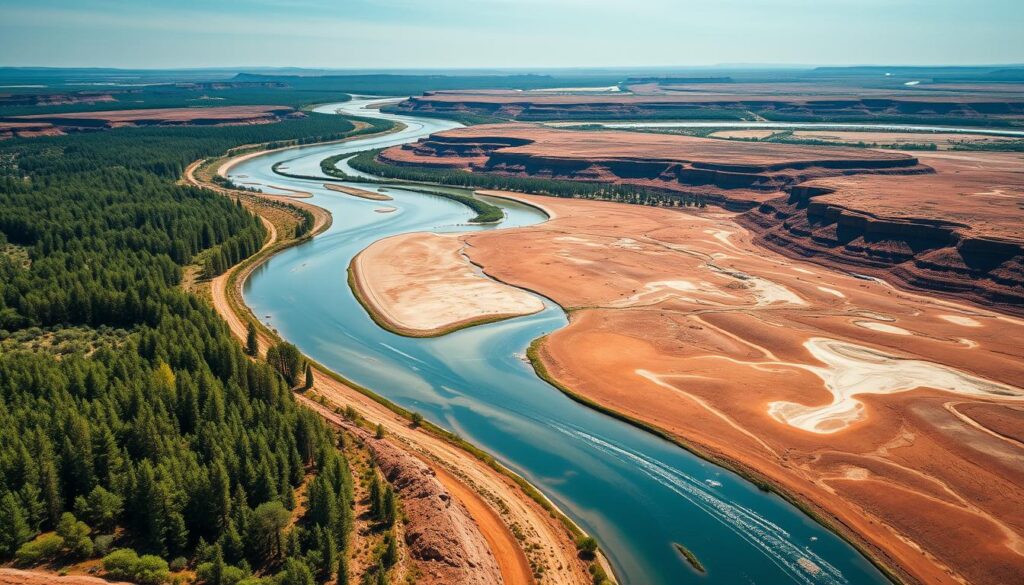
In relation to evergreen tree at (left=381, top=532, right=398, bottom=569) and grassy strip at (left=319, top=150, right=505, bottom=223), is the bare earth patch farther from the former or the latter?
evergreen tree at (left=381, top=532, right=398, bottom=569)

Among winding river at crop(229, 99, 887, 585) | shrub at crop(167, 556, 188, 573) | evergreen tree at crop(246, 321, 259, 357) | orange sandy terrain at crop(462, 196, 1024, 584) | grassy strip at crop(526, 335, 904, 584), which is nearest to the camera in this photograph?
shrub at crop(167, 556, 188, 573)

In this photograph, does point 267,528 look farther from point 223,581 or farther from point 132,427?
point 132,427

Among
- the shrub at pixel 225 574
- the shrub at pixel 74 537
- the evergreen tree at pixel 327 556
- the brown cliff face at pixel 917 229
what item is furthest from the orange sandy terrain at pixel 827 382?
the shrub at pixel 74 537

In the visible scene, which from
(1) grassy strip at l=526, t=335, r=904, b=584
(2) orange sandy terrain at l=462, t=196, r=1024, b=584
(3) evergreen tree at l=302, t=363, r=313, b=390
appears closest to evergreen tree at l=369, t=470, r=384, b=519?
(3) evergreen tree at l=302, t=363, r=313, b=390

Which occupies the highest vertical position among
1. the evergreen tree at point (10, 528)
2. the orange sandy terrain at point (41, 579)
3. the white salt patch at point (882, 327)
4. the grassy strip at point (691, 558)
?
the evergreen tree at point (10, 528)

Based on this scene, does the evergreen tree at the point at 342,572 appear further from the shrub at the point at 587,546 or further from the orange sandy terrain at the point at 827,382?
the orange sandy terrain at the point at 827,382
